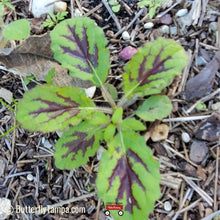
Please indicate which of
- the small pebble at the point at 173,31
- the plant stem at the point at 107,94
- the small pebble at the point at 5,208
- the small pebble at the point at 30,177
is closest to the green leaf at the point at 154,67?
the plant stem at the point at 107,94

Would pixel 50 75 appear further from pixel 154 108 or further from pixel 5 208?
pixel 5 208

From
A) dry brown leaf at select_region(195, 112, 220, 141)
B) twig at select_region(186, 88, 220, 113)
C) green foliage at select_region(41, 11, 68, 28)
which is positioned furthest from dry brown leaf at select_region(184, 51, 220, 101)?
green foliage at select_region(41, 11, 68, 28)

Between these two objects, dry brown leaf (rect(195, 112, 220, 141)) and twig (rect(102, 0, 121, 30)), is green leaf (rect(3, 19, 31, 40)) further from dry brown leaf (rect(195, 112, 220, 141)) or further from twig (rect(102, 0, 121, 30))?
dry brown leaf (rect(195, 112, 220, 141))

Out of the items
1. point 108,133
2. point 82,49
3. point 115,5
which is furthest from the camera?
point 115,5

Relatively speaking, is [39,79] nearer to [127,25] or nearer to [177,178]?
[127,25]

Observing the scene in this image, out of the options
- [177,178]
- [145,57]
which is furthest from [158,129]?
[145,57]

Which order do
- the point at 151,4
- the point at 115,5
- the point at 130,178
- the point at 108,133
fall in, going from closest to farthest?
the point at 130,178
the point at 108,133
the point at 151,4
the point at 115,5

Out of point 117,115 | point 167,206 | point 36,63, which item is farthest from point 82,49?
point 167,206
